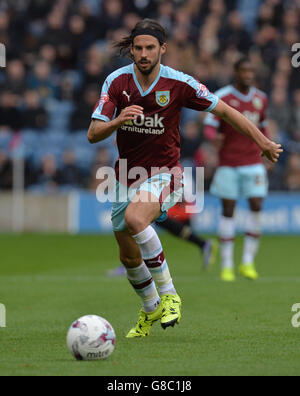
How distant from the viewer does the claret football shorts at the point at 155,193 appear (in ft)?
22.0

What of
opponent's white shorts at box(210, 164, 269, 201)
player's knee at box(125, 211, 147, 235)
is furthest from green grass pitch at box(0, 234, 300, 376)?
opponent's white shorts at box(210, 164, 269, 201)

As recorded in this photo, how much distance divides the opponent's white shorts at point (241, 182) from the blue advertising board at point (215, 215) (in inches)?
283

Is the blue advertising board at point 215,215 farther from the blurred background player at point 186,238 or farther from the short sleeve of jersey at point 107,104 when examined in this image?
the short sleeve of jersey at point 107,104

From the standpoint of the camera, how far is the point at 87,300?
904 centimetres

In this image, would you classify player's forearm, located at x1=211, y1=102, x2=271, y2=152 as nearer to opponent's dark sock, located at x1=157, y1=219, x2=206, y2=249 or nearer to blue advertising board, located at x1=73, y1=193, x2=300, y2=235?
opponent's dark sock, located at x1=157, y1=219, x2=206, y2=249

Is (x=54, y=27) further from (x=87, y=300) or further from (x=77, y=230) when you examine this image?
(x=87, y=300)

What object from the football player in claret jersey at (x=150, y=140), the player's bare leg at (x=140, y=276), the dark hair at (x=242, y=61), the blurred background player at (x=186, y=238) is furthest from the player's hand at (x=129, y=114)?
the blurred background player at (x=186, y=238)

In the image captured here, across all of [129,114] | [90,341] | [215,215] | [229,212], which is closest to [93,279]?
[229,212]

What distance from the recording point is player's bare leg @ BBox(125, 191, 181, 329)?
643 centimetres

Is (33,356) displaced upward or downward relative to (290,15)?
downward

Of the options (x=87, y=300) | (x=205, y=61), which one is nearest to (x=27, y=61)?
(x=205, y=61)

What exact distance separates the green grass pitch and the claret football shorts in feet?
3.01

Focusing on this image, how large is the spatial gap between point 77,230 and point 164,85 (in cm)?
1214

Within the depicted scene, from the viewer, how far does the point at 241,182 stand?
11.3 m
